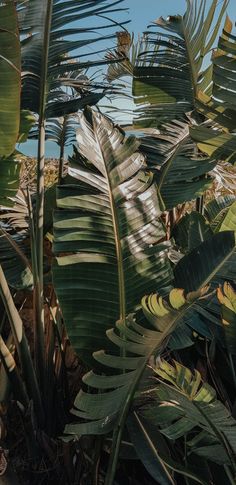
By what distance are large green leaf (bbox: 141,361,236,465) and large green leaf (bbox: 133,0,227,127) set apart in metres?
1.38

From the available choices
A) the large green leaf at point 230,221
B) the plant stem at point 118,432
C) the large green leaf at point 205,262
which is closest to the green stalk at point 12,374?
the plant stem at point 118,432

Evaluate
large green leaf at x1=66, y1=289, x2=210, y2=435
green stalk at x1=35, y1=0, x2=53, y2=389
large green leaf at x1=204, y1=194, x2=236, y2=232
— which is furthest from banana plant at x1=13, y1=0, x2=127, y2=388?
large green leaf at x1=204, y1=194, x2=236, y2=232

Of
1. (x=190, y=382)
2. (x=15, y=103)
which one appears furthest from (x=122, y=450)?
(x=15, y=103)

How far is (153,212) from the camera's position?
1.49m

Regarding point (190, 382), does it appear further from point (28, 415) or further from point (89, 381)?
point (28, 415)

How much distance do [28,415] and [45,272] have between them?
65 cm

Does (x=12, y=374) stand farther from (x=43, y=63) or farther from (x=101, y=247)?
(x=43, y=63)

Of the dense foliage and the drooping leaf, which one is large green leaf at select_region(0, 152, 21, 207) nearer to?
the dense foliage

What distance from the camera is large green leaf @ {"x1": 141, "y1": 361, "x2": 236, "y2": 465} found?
106 centimetres

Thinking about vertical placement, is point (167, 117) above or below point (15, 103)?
above

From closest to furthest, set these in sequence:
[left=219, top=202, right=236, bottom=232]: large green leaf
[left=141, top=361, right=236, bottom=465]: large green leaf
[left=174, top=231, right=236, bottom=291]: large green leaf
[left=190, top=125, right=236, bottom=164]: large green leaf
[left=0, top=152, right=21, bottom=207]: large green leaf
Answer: [left=141, top=361, right=236, bottom=465]: large green leaf → [left=174, top=231, right=236, bottom=291]: large green leaf → [left=190, top=125, right=236, bottom=164]: large green leaf → [left=0, top=152, right=21, bottom=207]: large green leaf → [left=219, top=202, right=236, bottom=232]: large green leaf

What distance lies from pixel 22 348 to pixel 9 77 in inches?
A: 30.5

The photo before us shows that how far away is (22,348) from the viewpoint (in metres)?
1.55

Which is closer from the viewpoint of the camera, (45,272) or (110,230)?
(110,230)
